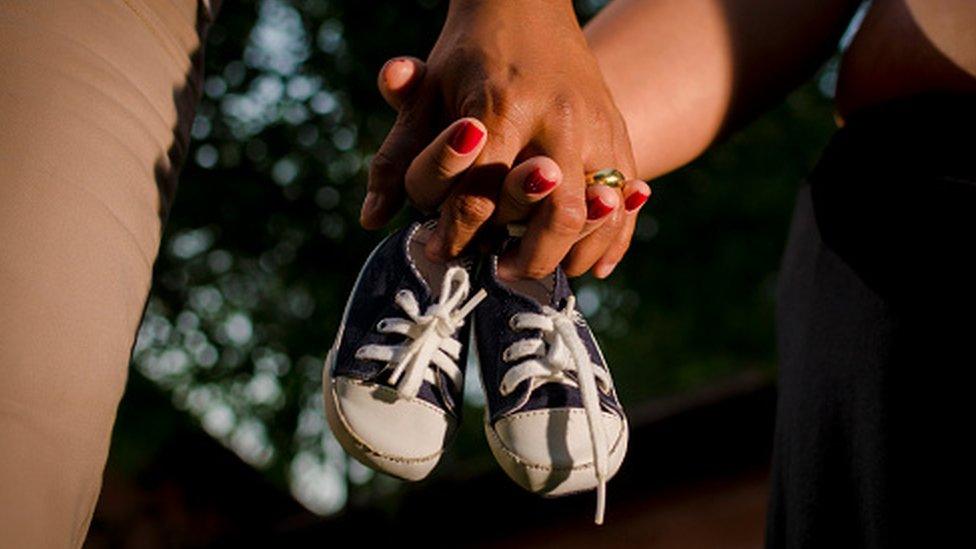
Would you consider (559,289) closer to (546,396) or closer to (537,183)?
(546,396)

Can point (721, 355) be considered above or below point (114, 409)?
below

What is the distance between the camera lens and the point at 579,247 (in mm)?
1522

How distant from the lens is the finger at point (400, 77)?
1.55m

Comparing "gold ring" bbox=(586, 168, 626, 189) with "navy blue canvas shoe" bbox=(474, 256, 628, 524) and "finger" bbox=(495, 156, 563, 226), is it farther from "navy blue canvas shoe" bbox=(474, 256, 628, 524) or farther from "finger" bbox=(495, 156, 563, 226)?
"navy blue canvas shoe" bbox=(474, 256, 628, 524)

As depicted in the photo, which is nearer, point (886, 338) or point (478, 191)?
point (478, 191)

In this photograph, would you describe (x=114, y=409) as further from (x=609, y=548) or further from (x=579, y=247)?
(x=609, y=548)

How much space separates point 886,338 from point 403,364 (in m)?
0.75

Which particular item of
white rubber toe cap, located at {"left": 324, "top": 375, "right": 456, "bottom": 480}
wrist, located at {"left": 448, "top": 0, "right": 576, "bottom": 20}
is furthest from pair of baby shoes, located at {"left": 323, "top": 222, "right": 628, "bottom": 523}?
wrist, located at {"left": 448, "top": 0, "right": 576, "bottom": 20}

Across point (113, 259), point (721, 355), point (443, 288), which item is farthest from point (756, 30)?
point (721, 355)

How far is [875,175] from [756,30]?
359mm

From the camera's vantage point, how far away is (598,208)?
56.0 inches

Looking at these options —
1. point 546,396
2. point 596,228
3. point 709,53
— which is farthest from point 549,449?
point 709,53

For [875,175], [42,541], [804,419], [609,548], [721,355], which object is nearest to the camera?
[42,541]

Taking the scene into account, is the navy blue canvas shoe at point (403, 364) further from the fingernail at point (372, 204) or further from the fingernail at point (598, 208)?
the fingernail at point (598, 208)
